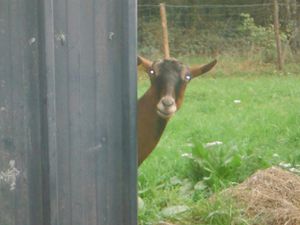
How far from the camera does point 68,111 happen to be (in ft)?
14.8

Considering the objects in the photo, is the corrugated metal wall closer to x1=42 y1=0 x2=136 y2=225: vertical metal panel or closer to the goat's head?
x1=42 y1=0 x2=136 y2=225: vertical metal panel

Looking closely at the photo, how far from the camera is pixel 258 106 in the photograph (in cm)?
1198

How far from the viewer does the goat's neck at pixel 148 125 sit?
5.71 metres

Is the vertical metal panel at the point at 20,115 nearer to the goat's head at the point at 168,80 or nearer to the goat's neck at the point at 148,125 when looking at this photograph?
the goat's head at the point at 168,80

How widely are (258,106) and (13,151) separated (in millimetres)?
7937

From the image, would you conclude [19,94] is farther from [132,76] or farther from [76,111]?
[132,76]

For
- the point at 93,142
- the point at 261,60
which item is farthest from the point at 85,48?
the point at 261,60

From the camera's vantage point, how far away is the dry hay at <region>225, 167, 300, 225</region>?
5.86 m

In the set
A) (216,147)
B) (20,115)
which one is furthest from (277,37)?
(20,115)

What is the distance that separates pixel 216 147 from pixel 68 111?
308cm

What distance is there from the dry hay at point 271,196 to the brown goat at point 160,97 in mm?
942

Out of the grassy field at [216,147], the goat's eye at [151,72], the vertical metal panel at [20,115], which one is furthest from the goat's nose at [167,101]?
the vertical metal panel at [20,115]

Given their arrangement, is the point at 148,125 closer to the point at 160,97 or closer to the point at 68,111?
the point at 160,97

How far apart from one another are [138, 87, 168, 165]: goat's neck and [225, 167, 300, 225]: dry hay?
0.92 metres
